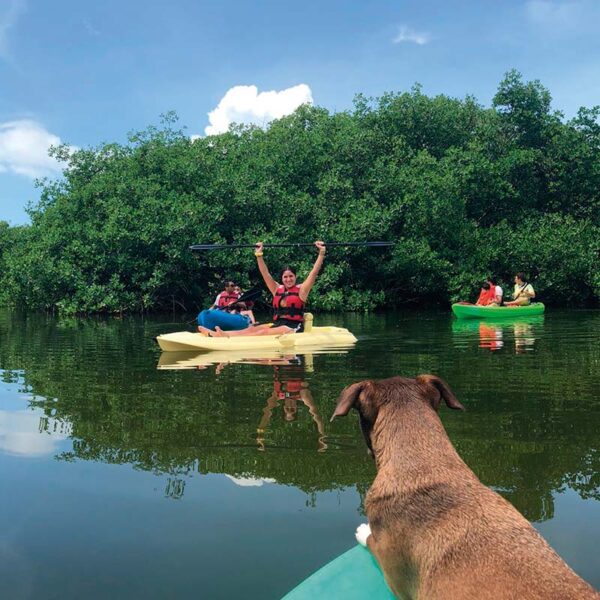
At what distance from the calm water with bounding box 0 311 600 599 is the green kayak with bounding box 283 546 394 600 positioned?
29 centimetres

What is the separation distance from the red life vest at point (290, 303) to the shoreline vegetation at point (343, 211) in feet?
36.3

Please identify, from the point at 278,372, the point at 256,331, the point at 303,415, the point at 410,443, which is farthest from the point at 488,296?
the point at 410,443

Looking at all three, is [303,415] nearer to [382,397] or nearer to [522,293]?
[382,397]

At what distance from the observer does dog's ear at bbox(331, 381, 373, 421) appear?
7.80ft

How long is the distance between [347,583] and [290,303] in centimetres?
836

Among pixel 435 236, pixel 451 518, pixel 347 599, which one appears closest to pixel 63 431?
pixel 347 599

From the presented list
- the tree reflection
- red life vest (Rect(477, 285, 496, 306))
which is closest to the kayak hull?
the tree reflection

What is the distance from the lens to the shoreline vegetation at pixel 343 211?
2236cm

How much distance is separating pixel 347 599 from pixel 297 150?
945 inches

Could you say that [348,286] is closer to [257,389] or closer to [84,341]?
[84,341]

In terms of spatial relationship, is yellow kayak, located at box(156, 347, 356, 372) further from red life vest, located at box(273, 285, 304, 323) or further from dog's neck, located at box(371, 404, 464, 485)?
dog's neck, located at box(371, 404, 464, 485)

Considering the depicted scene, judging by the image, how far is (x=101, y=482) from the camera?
3.75 m

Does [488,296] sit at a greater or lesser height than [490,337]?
greater

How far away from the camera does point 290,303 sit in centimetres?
1052
